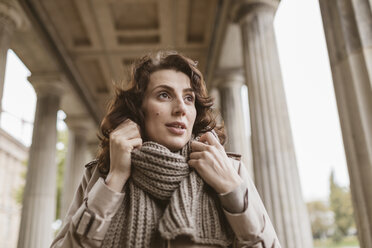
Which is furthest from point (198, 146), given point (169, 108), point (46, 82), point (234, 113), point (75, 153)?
point (75, 153)

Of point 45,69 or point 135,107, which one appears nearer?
point 135,107

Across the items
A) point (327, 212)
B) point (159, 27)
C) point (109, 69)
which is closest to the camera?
point (159, 27)

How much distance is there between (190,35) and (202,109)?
1296cm

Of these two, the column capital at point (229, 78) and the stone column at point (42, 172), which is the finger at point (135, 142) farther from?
the column capital at point (229, 78)

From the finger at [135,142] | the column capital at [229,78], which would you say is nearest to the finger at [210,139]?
the finger at [135,142]

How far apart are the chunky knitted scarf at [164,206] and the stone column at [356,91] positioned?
2.82 m

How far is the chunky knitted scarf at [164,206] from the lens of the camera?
1825 millimetres

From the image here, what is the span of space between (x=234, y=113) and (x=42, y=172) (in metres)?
8.65

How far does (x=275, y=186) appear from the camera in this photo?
7488 mm

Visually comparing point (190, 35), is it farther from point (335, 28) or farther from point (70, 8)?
point (335, 28)

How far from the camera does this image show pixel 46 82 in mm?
14773

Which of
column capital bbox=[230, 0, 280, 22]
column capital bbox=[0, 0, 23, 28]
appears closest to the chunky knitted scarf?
column capital bbox=[230, 0, 280, 22]

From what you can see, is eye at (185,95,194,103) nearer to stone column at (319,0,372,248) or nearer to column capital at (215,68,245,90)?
stone column at (319,0,372,248)

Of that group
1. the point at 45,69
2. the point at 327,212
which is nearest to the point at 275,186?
the point at 45,69
